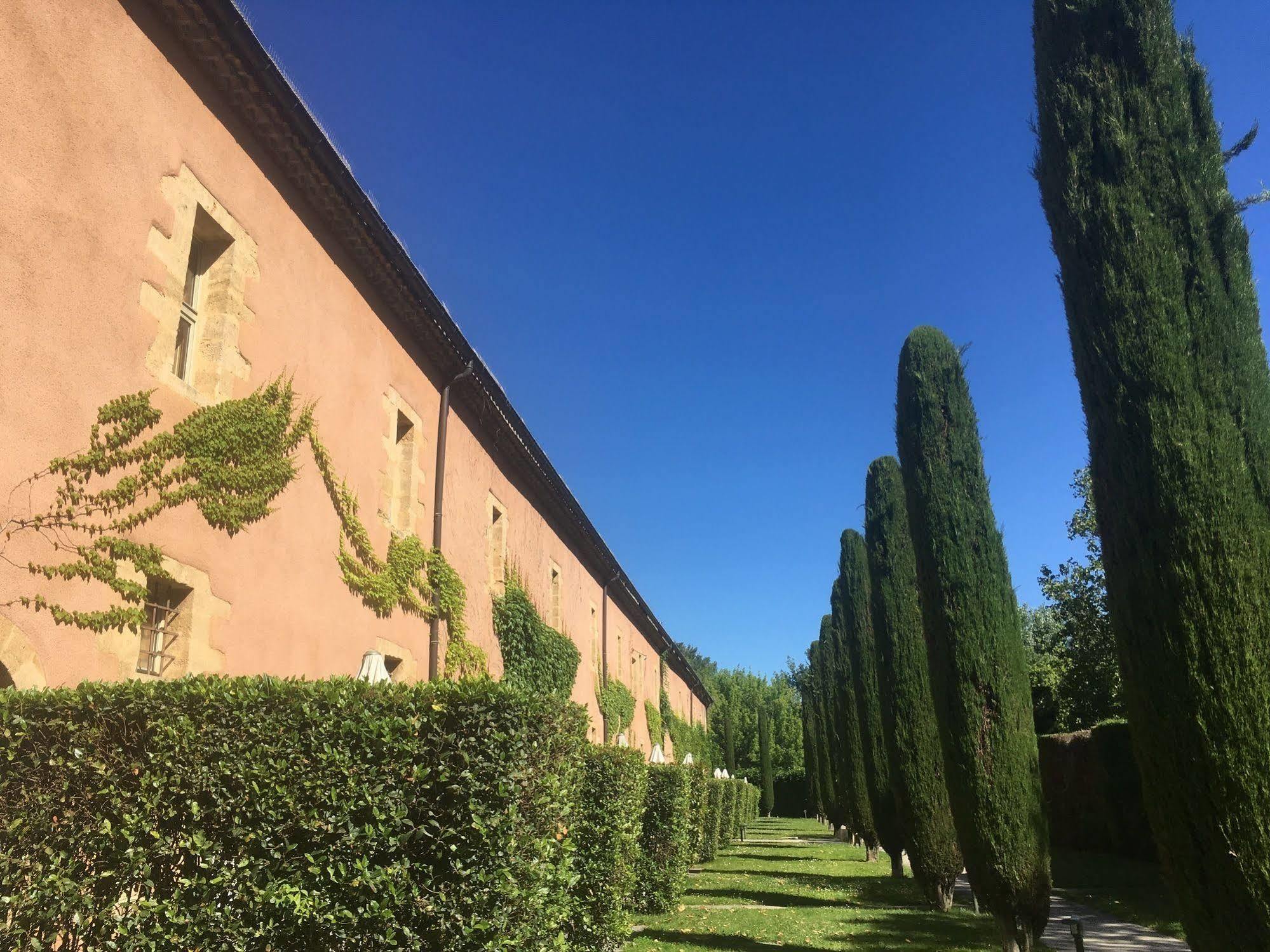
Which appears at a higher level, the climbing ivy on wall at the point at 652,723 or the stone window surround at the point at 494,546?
the stone window surround at the point at 494,546

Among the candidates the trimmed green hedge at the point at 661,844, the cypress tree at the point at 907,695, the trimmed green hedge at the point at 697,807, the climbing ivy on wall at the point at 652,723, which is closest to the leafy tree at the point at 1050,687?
the cypress tree at the point at 907,695

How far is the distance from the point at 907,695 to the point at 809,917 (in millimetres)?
3881

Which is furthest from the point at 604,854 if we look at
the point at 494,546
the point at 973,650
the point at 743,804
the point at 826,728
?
the point at 743,804

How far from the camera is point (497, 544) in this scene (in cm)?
1351

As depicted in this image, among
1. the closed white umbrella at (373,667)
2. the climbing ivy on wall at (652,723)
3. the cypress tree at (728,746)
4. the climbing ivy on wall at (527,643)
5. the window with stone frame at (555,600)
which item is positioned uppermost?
the window with stone frame at (555,600)

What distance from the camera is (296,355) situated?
768 cm

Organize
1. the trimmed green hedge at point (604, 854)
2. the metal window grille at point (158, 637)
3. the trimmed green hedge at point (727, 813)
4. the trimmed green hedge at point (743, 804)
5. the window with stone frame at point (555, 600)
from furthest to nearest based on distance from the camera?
the trimmed green hedge at point (743, 804), the trimmed green hedge at point (727, 813), the window with stone frame at point (555, 600), the trimmed green hedge at point (604, 854), the metal window grille at point (158, 637)

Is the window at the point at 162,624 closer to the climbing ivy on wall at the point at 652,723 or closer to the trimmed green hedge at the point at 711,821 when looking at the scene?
the trimmed green hedge at the point at 711,821

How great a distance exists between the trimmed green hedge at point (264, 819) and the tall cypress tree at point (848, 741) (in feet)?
55.0

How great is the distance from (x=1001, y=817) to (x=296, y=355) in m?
8.80

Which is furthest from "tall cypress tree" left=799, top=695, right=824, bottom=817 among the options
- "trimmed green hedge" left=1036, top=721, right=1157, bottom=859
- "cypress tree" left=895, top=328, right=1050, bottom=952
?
"cypress tree" left=895, top=328, right=1050, bottom=952

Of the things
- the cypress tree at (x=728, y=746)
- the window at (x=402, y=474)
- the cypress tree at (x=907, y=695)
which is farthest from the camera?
the cypress tree at (x=728, y=746)

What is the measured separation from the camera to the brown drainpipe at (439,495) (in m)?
10.1

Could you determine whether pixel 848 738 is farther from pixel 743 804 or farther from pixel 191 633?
pixel 191 633
